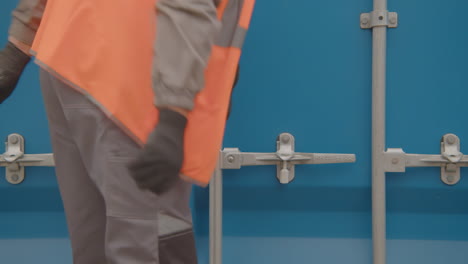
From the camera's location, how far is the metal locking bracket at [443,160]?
1.46 meters

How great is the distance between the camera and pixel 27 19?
97 cm

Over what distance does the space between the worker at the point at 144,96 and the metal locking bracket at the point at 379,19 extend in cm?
75

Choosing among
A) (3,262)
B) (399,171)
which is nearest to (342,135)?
(399,171)

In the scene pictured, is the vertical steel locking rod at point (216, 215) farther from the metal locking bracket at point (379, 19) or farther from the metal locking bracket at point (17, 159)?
the metal locking bracket at point (379, 19)

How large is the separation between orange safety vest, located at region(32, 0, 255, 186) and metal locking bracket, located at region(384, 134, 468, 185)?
849 mm

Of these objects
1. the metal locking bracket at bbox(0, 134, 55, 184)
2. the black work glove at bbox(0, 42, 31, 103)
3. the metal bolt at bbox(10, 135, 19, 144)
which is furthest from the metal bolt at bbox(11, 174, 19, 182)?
the black work glove at bbox(0, 42, 31, 103)

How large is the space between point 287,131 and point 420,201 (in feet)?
1.68

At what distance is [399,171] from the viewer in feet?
4.82

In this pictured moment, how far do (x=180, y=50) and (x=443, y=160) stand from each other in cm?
108

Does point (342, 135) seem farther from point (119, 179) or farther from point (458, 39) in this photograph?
point (119, 179)

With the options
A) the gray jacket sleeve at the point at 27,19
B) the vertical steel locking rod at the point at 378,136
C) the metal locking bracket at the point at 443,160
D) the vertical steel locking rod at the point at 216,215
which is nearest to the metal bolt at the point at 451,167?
the metal locking bracket at the point at 443,160

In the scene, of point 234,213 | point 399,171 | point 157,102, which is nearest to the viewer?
point 157,102

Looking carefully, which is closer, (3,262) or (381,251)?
(381,251)

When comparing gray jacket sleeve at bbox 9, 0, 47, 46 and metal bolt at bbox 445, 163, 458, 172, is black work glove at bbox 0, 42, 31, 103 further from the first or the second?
metal bolt at bbox 445, 163, 458, 172
